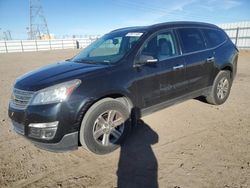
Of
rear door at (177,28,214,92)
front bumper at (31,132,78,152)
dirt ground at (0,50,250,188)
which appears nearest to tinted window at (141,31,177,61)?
rear door at (177,28,214,92)

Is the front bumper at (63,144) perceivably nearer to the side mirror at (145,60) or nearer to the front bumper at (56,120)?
the front bumper at (56,120)

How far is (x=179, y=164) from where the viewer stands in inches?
117

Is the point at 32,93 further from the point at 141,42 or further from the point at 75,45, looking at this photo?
the point at 75,45

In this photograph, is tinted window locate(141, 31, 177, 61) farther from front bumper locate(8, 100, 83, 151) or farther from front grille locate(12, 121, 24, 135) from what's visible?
front grille locate(12, 121, 24, 135)

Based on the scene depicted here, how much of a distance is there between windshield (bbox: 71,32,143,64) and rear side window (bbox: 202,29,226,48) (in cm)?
189

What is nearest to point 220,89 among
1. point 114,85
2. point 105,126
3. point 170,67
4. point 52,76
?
point 170,67

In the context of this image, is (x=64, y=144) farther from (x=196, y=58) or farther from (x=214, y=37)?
(x=214, y=37)

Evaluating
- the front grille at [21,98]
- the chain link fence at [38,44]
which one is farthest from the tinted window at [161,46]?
the chain link fence at [38,44]

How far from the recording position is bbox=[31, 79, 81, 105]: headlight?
2.82 metres

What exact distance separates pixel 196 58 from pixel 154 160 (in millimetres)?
2360

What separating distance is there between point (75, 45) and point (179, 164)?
39.1 meters

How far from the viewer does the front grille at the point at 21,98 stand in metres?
2.94

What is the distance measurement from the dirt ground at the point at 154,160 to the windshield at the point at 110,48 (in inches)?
57.8

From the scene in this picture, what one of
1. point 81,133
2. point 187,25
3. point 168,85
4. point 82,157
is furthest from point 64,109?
point 187,25
